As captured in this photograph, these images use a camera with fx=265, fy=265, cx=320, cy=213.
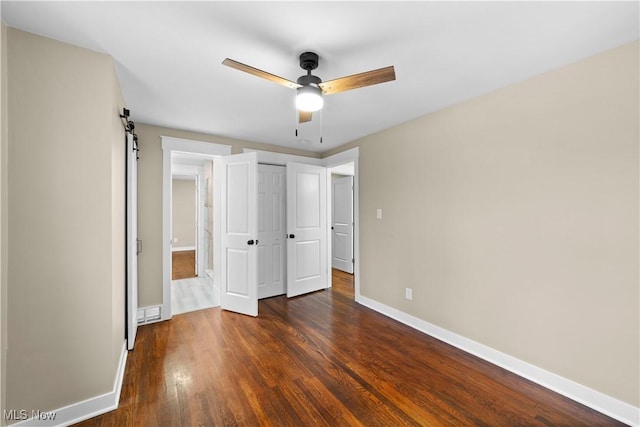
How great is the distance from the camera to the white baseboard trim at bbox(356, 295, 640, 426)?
1691 mm

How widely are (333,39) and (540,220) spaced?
2.02 m

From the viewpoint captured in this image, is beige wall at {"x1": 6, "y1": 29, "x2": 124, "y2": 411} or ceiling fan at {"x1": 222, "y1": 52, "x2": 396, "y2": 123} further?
ceiling fan at {"x1": 222, "y1": 52, "x2": 396, "y2": 123}

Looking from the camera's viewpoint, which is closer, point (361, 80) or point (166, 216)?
point (361, 80)

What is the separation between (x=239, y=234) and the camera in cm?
344

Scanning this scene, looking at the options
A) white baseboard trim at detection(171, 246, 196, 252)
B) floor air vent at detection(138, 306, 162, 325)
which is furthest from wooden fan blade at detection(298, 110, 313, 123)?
white baseboard trim at detection(171, 246, 196, 252)

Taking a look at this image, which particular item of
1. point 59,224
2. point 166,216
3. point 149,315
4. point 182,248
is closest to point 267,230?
point 166,216

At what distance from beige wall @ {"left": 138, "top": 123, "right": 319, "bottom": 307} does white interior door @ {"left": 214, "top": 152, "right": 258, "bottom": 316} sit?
2.41 ft

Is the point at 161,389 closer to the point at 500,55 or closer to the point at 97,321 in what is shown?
the point at 97,321

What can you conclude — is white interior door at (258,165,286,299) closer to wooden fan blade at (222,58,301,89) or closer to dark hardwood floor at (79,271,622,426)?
dark hardwood floor at (79,271,622,426)

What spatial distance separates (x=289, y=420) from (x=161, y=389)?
1.03 metres

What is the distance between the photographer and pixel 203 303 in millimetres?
3789

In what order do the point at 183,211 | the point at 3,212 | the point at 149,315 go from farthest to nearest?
the point at 183,211 < the point at 149,315 < the point at 3,212

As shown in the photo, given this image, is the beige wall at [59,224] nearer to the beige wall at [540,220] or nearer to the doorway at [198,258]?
the doorway at [198,258]

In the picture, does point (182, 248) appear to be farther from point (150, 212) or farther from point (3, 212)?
point (3, 212)
